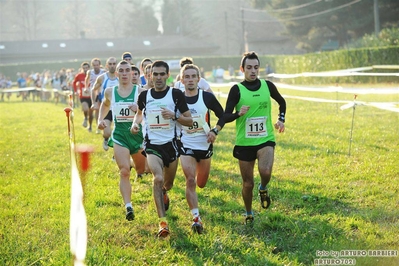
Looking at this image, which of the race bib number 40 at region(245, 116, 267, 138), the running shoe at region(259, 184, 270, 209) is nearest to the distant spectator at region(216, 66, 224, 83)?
the running shoe at region(259, 184, 270, 209)

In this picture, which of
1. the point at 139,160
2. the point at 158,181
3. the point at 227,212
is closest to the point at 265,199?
the point at 227,212

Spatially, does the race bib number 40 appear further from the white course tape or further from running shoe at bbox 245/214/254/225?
the white course tape

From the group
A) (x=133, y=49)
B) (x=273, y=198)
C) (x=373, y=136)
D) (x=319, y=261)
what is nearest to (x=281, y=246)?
(x=319, y=261)

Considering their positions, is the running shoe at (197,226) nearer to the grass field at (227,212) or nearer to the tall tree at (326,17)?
the grass field at (227,212)

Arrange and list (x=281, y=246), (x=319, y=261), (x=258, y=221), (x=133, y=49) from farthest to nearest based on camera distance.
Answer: (x=133, y=49) → (x=258, y=221) → (x=281, y=246) → (x=319, y=261)

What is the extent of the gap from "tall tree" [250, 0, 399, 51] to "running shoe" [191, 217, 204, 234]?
163 ft

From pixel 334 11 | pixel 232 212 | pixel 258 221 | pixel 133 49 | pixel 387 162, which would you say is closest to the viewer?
pixel 258 221

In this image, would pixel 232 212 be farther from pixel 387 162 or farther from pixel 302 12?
pixel 302 12

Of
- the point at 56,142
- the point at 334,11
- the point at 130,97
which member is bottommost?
the point at 56,142

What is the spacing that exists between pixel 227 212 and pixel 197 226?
1.08 meters

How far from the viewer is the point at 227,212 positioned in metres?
8.20

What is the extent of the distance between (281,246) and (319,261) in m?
0.72

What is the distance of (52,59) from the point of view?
94.9 metres

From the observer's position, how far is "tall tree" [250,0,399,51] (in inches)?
2288
